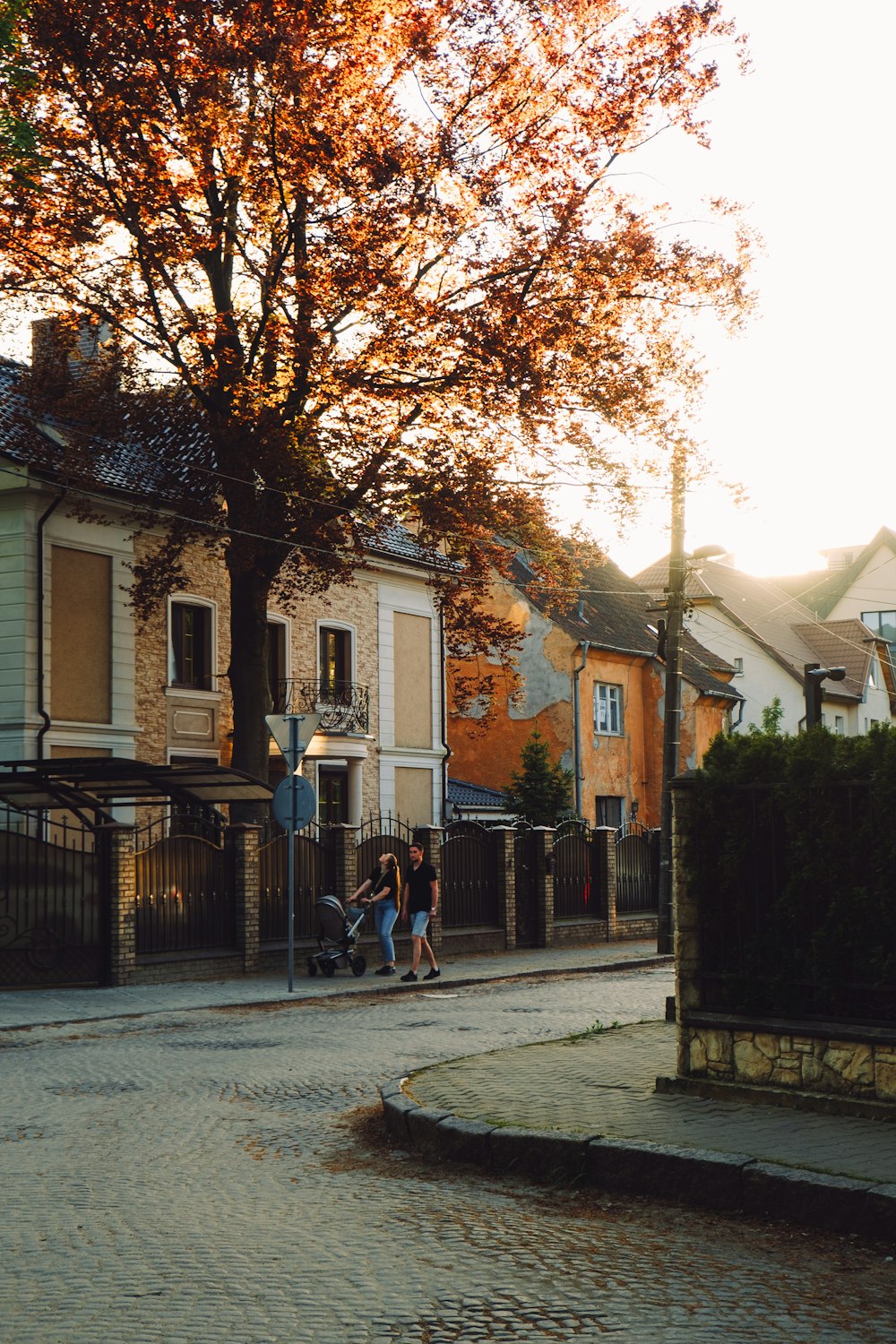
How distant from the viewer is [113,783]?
73.0 feet

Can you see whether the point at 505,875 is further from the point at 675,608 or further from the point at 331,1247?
the point at 331,1247

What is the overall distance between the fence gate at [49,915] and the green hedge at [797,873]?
1123cm

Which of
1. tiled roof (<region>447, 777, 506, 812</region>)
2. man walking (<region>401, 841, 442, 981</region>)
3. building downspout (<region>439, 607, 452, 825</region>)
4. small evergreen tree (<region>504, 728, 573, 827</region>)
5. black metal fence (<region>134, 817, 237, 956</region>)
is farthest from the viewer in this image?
tiled roof (<region>447, 777, 506, 812</region>)

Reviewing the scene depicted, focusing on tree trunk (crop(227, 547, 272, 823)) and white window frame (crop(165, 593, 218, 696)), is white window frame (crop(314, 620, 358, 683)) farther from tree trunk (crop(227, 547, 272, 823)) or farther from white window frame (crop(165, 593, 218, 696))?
tree trunk (crop(227, 547, 272, 823))

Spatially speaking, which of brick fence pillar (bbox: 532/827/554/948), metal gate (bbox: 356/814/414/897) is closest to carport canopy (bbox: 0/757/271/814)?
metal gate (bbox: 356/814/414/897)

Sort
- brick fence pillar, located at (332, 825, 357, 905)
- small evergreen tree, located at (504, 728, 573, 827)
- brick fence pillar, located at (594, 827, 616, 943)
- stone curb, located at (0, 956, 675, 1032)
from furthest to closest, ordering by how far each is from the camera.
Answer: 1. small evergreen tree, located at (504, 728, 573, 827)
2. brick fence pillar, located at (594, 827, 616, 943)
3. brick fence pillar, located at (332, 825, 357, 905)
4. stone curb, located at (0, 956, 675, 1032)

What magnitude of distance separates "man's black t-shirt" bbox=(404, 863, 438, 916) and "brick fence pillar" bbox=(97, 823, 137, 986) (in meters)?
3.71

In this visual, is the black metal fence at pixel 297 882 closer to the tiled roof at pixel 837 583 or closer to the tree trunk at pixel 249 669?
the tree trunk at pixel 249 669

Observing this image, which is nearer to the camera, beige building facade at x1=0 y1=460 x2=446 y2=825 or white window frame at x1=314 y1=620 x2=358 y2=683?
beige building facade at x1=0 y1=460 x2=446 y2=825

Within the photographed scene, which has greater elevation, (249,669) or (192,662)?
(192,662)

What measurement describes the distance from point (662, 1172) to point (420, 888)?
1288cm

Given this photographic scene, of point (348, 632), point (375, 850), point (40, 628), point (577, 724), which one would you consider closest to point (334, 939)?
point (375, 850)

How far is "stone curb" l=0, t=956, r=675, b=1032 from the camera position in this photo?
15.6 meters

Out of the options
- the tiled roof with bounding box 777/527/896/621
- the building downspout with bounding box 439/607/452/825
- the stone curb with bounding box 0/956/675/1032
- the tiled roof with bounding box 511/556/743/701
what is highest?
the tiled roof with bounding box 777/527/896/621
